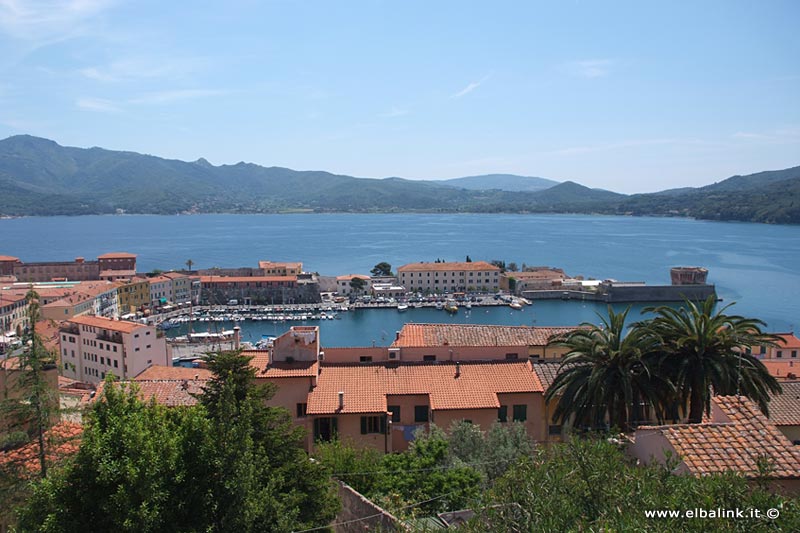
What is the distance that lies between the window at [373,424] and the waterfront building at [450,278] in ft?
216

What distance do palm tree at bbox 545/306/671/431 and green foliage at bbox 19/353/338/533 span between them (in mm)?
6653

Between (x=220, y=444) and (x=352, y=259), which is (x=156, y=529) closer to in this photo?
(x=220, y=444)

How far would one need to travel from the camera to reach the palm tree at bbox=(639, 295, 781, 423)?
11.0 meters

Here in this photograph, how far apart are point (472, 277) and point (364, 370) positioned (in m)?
65.8

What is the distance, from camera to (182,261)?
4473 inches

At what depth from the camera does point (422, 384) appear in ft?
50.6

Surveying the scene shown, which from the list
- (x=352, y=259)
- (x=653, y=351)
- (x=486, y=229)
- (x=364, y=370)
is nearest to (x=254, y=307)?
(x=352, y=259)

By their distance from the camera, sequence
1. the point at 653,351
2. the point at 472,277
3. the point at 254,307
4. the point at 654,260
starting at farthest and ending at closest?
the point at 654,260 < the point at 472,277 < the point at 254,307 < the point at 653,351

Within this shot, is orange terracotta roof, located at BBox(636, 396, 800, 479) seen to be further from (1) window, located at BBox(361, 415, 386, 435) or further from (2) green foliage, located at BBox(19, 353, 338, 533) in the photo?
(1) window, located at BBox(361, 415, 386, 435)

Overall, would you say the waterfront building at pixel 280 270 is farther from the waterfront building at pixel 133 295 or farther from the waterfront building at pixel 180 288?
the waterfront building at pixel 133 295

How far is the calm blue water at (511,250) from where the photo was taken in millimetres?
73750

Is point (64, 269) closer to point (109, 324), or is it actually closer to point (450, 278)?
point (450, 278)

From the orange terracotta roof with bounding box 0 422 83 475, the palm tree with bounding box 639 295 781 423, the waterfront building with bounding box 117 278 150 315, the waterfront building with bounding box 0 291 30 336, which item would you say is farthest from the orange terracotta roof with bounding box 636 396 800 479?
the waterfront building with bounding box 117 278 150 315

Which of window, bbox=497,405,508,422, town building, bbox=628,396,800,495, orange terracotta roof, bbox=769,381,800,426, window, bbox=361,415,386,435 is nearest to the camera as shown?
town building, bbox=628,396,800,495
